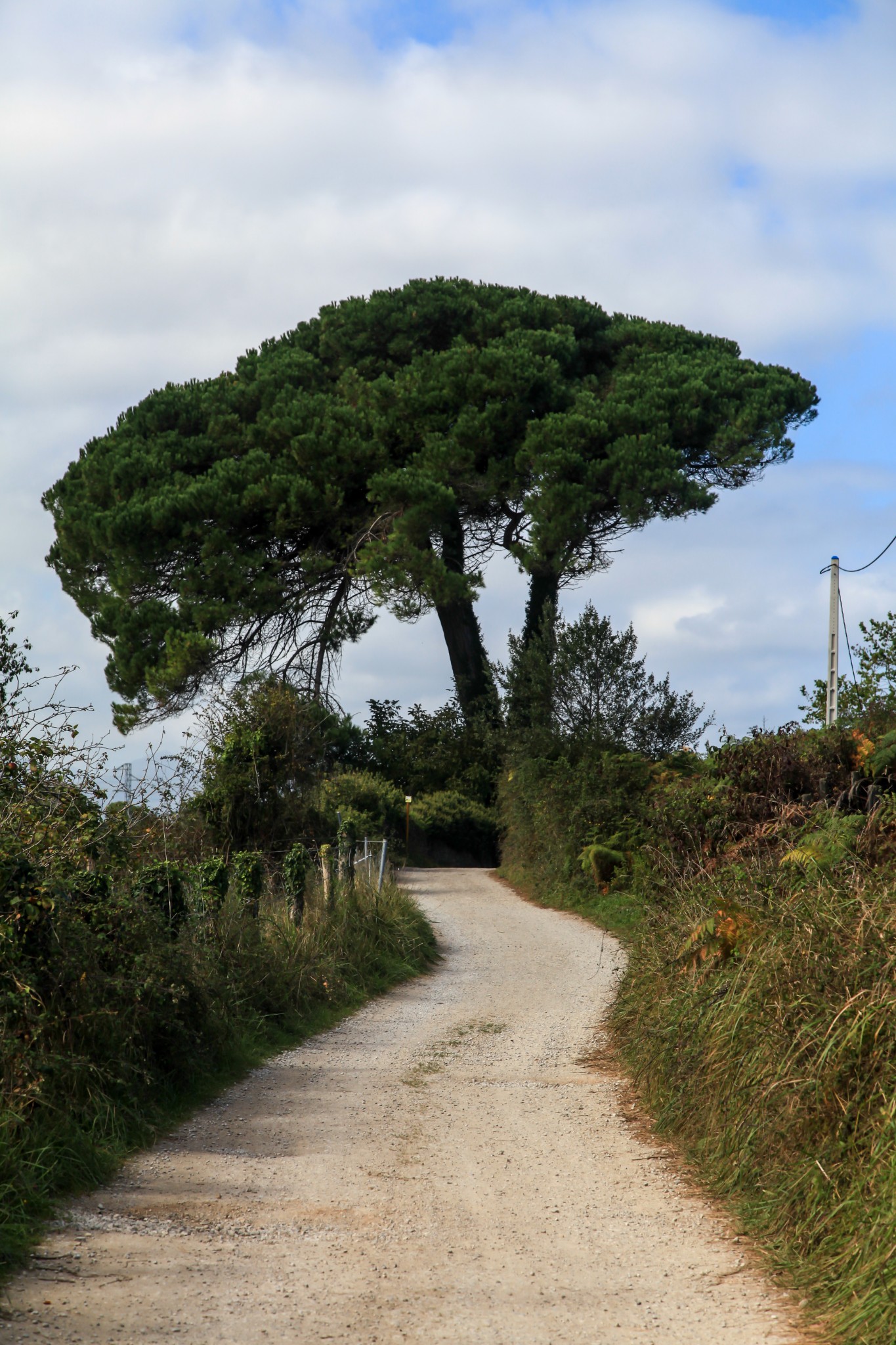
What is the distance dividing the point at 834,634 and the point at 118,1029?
14.9m

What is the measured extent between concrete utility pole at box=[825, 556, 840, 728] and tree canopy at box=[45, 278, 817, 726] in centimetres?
823

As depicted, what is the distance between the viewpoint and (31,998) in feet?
18.7

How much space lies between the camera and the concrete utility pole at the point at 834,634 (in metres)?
18.3

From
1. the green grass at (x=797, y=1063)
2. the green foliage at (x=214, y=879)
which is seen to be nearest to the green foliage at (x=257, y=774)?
the green foliage at (x=214, y=879)

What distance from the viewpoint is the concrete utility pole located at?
18.3 meters

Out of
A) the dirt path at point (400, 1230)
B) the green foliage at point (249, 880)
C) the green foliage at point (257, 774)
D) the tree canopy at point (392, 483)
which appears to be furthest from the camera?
the tree canopy at point (392, 483)

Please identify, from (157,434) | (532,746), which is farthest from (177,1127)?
(157,434)

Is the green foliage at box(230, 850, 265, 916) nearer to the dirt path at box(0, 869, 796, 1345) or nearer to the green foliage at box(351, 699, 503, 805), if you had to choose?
the dirt path at box(0, 869, 796, 1345)

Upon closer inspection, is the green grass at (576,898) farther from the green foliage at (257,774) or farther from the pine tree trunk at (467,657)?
the pine tree trunk at (467,657)

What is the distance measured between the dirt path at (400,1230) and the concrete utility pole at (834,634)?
1127 centimetres

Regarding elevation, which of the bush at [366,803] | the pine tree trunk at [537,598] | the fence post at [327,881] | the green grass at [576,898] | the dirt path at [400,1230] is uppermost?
the pine tree trunk at [537,598]

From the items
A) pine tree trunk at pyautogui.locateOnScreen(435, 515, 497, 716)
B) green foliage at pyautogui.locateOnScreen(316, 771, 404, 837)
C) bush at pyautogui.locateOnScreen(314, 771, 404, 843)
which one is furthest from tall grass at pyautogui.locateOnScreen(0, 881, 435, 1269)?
pine tree trunk at pyautogui.locateOnScreen(435, 515, 497, 716)

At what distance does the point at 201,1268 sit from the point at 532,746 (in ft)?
69.8

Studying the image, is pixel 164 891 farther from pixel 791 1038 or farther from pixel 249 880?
pixel 791 1038
